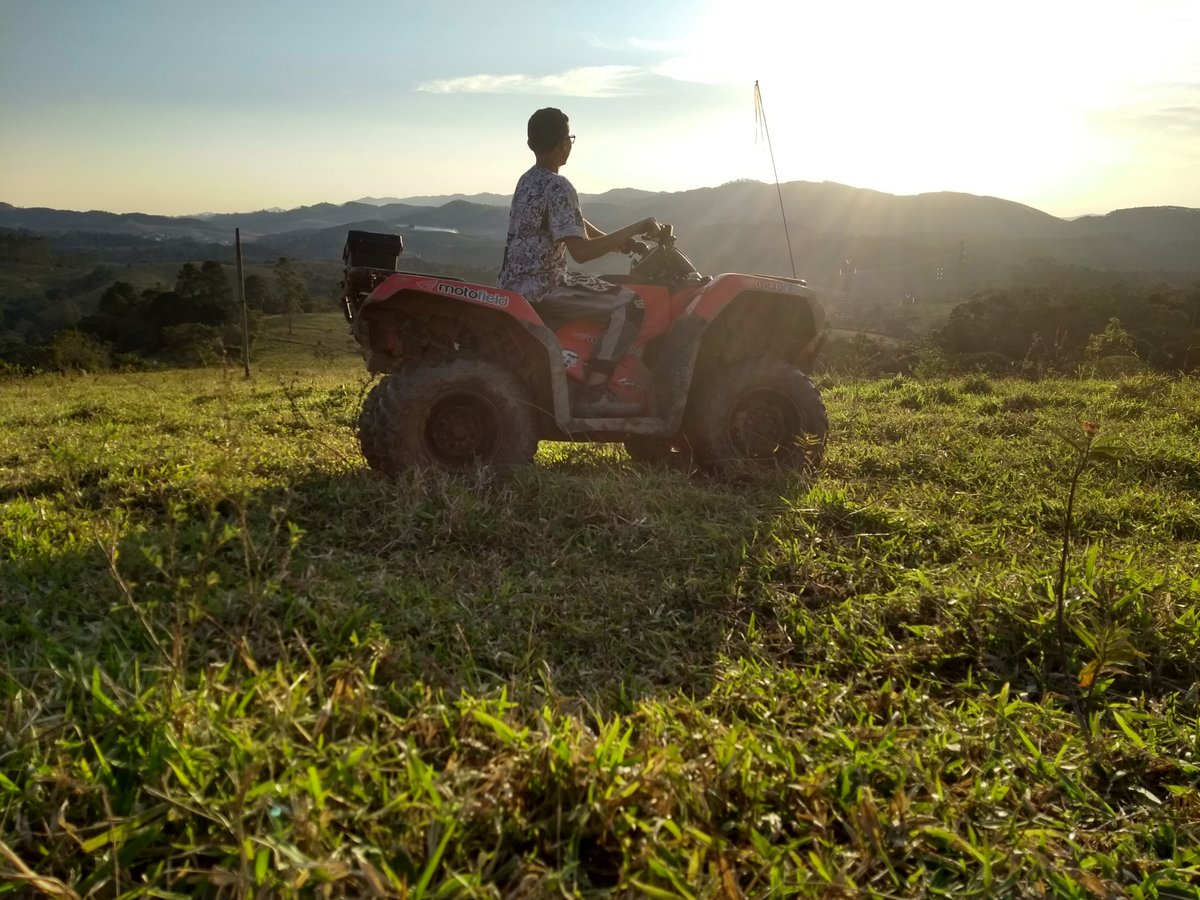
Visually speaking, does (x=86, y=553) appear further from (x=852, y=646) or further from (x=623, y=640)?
(x=852, y=646)

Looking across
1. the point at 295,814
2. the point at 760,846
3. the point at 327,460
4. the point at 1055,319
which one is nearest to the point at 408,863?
the point at 295,814

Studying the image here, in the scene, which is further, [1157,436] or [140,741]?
[1157,436]

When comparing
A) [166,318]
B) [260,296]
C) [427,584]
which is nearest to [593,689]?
[427,584]

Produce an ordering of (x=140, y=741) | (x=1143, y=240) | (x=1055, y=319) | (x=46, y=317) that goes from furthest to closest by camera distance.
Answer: (x=1143, y=240)
(x=46, y=317)
(x=1055, y=319)
(x=140, y=741)

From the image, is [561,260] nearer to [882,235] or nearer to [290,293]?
[290,293]

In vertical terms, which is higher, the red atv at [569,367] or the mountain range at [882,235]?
the mountain range at [882,235]

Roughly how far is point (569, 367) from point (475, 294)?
2.51 ft

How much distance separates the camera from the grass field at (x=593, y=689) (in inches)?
64.0

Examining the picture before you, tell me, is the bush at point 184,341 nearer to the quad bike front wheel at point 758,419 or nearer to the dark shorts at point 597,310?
the dark shorts at point 597,310

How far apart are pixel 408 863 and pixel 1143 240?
13829cm

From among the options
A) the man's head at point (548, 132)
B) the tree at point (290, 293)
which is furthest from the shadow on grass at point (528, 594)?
the tree at point (290, 293)

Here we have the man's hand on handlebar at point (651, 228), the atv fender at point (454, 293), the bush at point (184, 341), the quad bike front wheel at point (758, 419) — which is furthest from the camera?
the bush at point (184, 341)

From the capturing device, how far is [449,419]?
14.9 feet

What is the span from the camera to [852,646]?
111 inches
